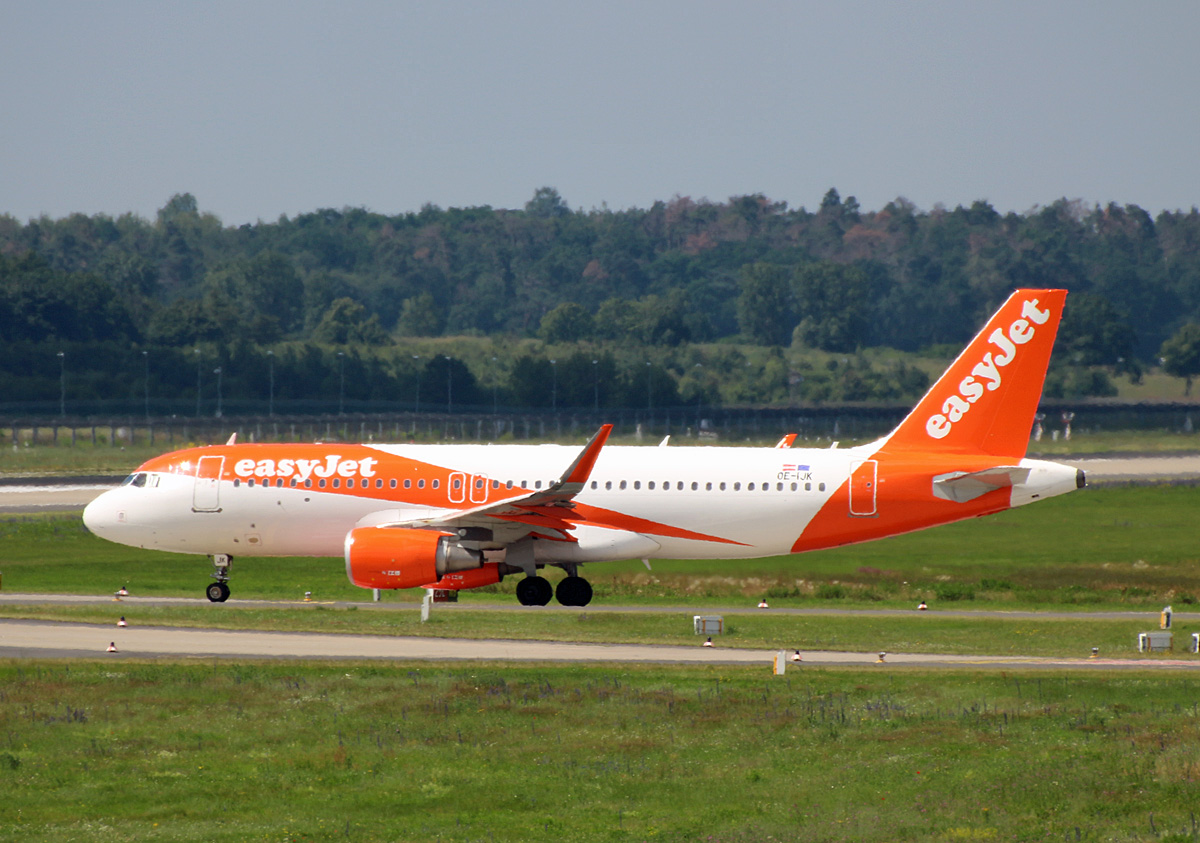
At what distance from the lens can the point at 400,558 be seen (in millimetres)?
39312

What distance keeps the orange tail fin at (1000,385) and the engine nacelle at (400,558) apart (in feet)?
44.3

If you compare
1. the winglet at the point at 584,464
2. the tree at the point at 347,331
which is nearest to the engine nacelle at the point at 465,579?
the winglet at the point at 584,464

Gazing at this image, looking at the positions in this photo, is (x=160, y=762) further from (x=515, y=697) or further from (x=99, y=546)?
(x=99, y=546)

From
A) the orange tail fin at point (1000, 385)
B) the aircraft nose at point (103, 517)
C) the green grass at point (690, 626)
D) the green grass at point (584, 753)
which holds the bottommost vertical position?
the green grass at point (584, 753)

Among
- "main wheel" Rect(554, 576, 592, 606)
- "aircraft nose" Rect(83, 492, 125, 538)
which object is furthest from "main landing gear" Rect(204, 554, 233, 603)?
"main wheel" Rect(554, 576, 592, 606)

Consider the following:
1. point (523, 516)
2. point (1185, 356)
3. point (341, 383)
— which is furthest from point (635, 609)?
point (1185, 356)

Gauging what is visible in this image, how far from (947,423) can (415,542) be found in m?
15.0

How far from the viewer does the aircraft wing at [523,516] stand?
3866 cm

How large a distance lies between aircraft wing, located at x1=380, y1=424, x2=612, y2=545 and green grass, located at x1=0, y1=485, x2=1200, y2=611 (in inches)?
→ 330

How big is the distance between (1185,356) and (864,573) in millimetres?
125013

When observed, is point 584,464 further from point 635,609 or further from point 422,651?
point 635,609

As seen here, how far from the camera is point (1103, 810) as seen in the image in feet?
80.1

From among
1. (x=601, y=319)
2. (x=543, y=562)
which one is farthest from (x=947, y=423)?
(x=601, y=319)

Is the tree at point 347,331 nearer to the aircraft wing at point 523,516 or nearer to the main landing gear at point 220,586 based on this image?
the main landing gear at point 220,586
